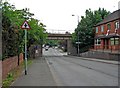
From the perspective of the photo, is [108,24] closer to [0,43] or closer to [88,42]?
[88,42]

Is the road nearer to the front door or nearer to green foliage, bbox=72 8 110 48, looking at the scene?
the front door

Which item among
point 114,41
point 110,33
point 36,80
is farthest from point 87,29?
point 36,80

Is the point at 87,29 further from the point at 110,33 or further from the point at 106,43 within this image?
the point at 110,33

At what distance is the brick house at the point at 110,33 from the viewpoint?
5644 centimetres

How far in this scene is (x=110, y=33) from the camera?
6191 cm

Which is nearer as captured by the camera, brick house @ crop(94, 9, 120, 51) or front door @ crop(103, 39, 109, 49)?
brick house @ crop(94, 9, 120, 51)

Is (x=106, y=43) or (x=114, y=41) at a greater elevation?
(x=114, y=41)

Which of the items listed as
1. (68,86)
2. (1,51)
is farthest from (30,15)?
(68,86)

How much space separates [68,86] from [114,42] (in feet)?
147

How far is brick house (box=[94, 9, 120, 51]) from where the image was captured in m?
56.4

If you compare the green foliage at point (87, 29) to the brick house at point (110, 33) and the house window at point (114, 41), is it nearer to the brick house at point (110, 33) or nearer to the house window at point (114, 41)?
the brick house at point (110, 33)

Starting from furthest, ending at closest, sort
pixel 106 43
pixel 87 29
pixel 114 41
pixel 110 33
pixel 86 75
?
pixel 87 29, pixel 106 43, pixel 110 33, pixel 114 41, pixel 86 75

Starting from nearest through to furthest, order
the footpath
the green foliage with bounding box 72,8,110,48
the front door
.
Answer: the footpath
the front door
the green foliage with bounding box 72,8,110,48

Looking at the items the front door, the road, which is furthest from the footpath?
the front door
